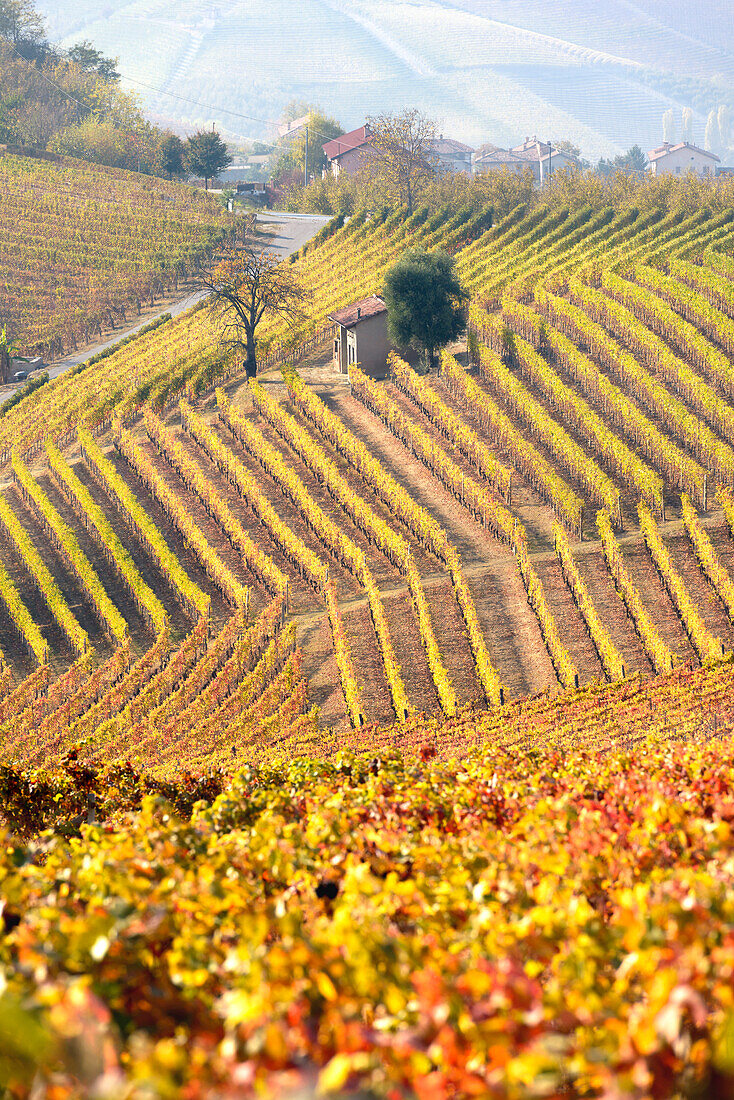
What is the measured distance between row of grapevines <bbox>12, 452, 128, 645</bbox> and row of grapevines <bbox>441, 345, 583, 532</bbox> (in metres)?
17.1

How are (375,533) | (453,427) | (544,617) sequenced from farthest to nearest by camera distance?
1. (453,427)
2. (375,533)
3. (544,617)

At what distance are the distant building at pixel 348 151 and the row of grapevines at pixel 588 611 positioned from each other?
339ft

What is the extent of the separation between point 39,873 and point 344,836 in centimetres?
251

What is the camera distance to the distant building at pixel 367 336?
4962cm

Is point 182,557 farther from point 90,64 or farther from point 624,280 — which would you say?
point 90,64

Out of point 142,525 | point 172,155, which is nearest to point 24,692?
point 142,525

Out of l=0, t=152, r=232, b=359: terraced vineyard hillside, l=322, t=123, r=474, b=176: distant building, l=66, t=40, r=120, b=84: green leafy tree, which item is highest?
l=66, t=40, r=120, b=84: green leafy tree

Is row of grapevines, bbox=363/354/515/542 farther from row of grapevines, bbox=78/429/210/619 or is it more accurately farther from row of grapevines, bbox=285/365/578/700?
row of grapevines, bbox=78/429/210/619

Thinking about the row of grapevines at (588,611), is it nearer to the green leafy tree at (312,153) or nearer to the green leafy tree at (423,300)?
the green leafy tree at (423,300)

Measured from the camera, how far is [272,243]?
290ft

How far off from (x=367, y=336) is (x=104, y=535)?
20877 millimetres

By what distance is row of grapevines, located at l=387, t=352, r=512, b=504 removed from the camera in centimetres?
3744

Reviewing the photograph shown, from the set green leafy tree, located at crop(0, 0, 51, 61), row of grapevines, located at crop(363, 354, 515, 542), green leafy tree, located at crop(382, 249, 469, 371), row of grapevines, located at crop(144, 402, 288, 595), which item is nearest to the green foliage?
green leafy tree, located at crop(0, 0, 51, 61)

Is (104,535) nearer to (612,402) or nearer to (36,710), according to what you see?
(36,710)
